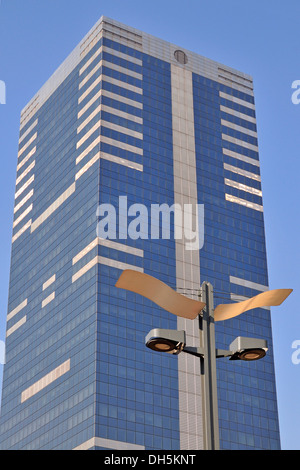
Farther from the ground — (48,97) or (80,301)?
(48,97)

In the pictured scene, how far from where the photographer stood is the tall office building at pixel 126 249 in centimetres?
11812

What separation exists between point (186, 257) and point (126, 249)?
1133cm

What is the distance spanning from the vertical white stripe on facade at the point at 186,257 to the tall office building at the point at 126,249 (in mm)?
246

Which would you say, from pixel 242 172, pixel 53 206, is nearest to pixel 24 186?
pixel 53 206

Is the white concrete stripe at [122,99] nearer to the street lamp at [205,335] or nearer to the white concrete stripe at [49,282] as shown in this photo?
the white concrete stripe at [49,282]

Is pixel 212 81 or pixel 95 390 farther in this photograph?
pixel 212 81

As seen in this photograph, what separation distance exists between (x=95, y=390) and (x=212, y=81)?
67.7 meters

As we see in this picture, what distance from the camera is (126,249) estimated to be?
12612 cm

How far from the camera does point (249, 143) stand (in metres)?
154

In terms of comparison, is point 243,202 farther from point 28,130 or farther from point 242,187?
point 28,130

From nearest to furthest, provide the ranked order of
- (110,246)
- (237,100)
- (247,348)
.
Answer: (247,348), (110,246), (237,100)

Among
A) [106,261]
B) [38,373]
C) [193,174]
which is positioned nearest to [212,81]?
[193,174]

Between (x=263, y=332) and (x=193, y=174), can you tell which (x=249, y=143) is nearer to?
(x=193, y=174)
